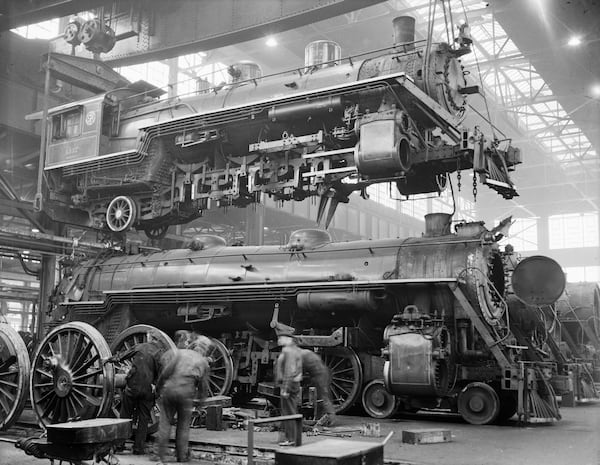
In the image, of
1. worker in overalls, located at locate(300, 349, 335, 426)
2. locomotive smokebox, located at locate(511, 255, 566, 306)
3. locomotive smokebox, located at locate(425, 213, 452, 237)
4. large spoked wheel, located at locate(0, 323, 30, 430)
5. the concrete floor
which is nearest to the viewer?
the concrete floor

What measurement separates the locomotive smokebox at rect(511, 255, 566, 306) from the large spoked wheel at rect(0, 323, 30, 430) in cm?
661

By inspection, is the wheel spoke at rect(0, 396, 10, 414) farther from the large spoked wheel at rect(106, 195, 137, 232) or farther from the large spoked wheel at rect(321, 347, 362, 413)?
the large spoked wheel at rect(106, 195, 137, 232)

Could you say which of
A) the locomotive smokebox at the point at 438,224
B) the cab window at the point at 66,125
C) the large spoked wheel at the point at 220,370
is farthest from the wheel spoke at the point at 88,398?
the cab window at the point at 66,125

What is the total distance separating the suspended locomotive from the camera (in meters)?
10.9

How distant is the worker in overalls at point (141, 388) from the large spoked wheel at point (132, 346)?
0.58 ft

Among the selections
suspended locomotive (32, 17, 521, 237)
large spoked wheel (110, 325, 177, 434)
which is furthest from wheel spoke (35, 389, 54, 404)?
suspended locomotive (32, 17, 521, 237)

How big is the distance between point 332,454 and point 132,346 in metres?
6.05

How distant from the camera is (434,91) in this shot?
440 inches

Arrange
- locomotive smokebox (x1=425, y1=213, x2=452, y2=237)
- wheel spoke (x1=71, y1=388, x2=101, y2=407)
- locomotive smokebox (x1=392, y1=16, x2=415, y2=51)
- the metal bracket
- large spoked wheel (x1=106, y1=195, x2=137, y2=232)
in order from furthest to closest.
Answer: large spoked wheel (x1=106, y1=195, x2=137, y2=232) → locomotive smokebox (x1=392, y1=16, x2=415, y2=51) → locomotive smokebox (x1=425, y1=213, x2=452, y2=237) → the metal bracket → wheel spoke (x1=71, y1=388, x2=101, y2=407)

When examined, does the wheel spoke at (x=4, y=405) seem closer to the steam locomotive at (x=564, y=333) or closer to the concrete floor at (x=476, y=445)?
the concrete floor at (x=476, y=445)

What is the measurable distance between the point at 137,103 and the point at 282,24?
143 inches

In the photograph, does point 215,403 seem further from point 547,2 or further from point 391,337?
Answer: point 547,2

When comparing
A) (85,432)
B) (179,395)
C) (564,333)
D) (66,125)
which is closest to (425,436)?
(179,395)

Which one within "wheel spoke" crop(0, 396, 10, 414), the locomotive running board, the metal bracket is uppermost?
the locomotive running board
